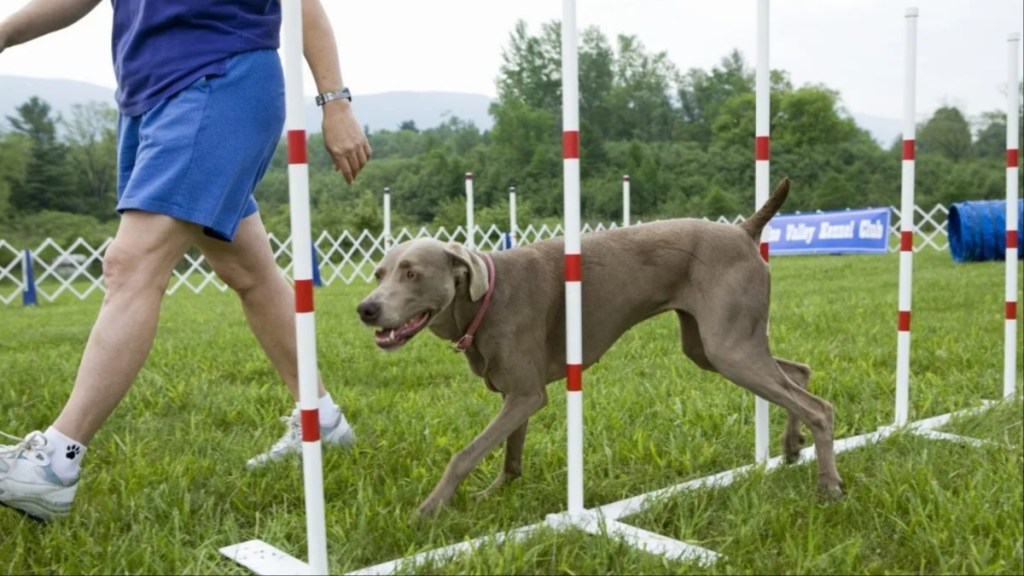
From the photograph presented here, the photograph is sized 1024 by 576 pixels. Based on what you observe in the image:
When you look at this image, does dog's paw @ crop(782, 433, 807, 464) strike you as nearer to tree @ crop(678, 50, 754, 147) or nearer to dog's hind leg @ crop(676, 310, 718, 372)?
dog's hind leg @ crop(676, 310, 718, 372)

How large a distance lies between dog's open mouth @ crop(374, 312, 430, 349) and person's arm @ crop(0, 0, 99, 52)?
128 centimetres

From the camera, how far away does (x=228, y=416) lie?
3408mm

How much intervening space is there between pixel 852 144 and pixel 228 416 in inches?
1140

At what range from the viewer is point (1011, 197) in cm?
350

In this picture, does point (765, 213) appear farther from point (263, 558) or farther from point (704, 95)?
point (704, 95)

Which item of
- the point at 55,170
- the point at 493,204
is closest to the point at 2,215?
the point at 55,170

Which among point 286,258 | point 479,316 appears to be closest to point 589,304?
point 479,316

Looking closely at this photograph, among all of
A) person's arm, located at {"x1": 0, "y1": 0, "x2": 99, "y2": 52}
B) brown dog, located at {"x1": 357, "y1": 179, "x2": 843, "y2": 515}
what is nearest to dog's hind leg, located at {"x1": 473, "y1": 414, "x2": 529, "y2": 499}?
brown dog, located at {"x1": 357, "y1": 179, "x2": 843, "y2": 515}

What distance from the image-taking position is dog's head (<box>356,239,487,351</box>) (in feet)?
7.28

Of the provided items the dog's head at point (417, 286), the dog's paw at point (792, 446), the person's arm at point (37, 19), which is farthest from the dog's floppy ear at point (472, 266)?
the person's arm at point (37, 19)

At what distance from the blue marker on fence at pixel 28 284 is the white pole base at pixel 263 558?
11070 millimetres

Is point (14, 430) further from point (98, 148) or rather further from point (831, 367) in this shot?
point (98, 148)

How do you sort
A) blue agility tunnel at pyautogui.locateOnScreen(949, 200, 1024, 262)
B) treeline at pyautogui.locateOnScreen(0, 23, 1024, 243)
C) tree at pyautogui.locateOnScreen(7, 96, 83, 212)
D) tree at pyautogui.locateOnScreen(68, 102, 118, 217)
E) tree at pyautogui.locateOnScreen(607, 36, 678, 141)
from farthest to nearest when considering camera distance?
1. tree at pyautogui.locateOnScreen(68, 102, 118, 217)
2. tree at pyautogui.locateOnScreen(7, 96, 83, 212)
3. tree at pyautogui.locateOnScreen(607, 36, 678, 141)
4. treeline at pyautogui.locateOnScreen(0, 23, 1024, 243)
5. blue agility tunnel at pyautogui.locateOnScreen(949, 200, 1024, 262)

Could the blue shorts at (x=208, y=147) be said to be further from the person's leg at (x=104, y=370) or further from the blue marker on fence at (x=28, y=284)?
A: the blue marker on fence at (x=28, y=284)
